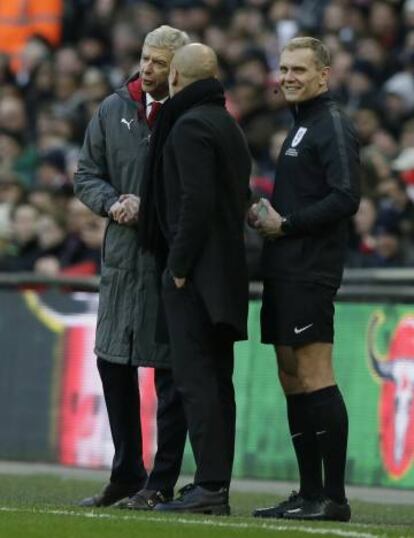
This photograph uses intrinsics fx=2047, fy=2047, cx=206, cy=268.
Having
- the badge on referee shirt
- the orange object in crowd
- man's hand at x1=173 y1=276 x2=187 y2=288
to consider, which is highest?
the orange object in crowd

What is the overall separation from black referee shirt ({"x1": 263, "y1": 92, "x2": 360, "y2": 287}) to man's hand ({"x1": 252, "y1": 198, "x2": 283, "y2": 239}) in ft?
0.20

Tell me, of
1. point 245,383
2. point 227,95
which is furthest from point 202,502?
point 227,95

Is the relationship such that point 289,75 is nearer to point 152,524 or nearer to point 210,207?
point 210,207

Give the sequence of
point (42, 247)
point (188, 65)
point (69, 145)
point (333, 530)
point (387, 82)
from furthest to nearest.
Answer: point (69, 145) → point (387, 82) → point (42, 247) → point (188, 65) → point (333, 530)

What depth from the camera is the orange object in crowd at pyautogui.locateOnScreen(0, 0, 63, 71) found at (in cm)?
2214

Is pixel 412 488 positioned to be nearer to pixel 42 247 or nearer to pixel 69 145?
pixel 42 247

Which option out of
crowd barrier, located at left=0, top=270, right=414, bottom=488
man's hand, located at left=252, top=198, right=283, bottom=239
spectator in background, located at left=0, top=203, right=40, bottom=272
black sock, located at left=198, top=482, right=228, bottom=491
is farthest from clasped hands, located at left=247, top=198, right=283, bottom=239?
spectator in background, located at left=0, top=203, right=40, bottom=272

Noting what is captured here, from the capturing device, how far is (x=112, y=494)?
34.5ft

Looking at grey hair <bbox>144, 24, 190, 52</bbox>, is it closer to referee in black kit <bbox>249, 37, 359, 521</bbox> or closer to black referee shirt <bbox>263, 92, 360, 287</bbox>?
referee in black kit <bbox>249, 37, 359, 521</bbox>

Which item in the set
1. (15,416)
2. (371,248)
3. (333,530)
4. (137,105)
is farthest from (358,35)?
(333,530)

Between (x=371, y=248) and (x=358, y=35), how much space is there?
4.20m

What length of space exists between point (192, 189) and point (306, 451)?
4.86ft

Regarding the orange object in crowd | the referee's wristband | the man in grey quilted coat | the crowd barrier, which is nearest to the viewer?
the referee's wristband

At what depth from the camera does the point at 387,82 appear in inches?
695
